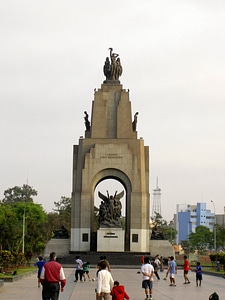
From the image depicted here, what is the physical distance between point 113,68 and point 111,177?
1044cm

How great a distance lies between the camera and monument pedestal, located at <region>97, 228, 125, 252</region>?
53375 mm

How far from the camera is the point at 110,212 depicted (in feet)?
180

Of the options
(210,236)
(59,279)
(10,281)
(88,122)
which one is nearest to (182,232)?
(210,236)

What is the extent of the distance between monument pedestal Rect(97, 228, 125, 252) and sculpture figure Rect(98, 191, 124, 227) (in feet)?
2.03

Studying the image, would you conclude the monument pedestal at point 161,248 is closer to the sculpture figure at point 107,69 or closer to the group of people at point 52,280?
the sculpture figure at point 107,69

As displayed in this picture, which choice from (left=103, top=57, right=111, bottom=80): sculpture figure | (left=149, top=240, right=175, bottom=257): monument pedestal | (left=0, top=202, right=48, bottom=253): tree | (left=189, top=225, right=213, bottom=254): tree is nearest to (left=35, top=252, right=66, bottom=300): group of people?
(left=149, top=240, right=175, bottom=257): monument pedestal

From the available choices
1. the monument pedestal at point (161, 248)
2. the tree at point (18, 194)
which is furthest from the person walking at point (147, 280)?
the tree at point (18, 194)

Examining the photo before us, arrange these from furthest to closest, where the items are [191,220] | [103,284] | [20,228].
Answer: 1. [191,220]
2. [20,228]
3. [103,284]

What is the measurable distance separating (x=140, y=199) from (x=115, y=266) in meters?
8.48

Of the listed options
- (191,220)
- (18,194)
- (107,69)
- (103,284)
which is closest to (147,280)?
(103,284)

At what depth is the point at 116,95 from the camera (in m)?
58.4

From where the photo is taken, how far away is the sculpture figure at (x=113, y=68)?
2354 inches

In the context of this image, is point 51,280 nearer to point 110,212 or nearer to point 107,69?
point 110,212

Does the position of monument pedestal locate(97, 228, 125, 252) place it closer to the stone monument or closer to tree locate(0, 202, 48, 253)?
the stone monument
